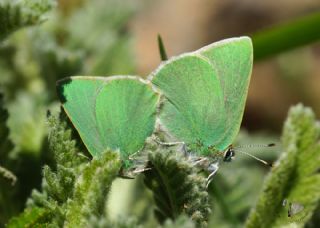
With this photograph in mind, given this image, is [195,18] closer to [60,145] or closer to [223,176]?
[223,176]

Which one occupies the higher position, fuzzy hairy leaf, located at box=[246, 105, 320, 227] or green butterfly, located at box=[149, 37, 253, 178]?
green butterfly, located at box=[149, 37, 253, 178]

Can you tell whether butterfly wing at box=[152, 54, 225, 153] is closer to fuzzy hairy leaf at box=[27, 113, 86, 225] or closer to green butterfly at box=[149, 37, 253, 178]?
green butterfly at box=[149, 37, 253, 178]

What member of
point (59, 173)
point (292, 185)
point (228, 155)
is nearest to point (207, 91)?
point (228, 155)

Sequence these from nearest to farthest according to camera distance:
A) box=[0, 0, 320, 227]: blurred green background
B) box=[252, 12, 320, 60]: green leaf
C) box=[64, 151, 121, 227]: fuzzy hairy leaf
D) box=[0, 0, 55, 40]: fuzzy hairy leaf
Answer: box=[64, 151, 121, 227]: fuzzy hairy leaf → box=[0, 0, 55, 40]: fuzzy hairy leaf → box=[0, 0, 320, 227]: blurred green background → box=[252, 12, 320, 60]: green leaf

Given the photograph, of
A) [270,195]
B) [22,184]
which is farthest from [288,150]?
[22,184]

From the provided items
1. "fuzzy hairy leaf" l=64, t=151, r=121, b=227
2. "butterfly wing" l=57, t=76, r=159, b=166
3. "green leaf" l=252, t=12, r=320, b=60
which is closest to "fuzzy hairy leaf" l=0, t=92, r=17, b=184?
"butterfly wing" l=57, t=76, r=159, b=166

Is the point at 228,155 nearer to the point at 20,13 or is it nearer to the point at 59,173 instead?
the point at 59,173
